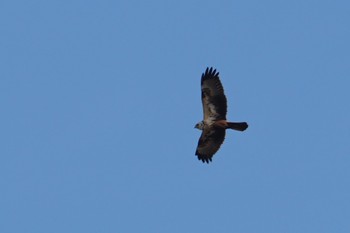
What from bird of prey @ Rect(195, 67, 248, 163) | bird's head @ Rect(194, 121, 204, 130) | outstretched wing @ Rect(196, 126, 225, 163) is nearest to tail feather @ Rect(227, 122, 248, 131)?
bird of prey @ Rect(195, 67, 248, 163)

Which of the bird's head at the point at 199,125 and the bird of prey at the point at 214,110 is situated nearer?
the bird of prey at the point at 214,110

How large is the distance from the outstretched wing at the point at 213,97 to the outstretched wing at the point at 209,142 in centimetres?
59

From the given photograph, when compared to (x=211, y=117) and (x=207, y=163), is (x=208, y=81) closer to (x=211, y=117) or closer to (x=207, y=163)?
(x=211, y=117)

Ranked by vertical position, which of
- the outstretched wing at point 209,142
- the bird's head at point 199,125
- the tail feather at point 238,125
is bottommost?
the tail feather at point 238,125

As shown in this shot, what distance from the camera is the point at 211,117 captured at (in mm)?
29922

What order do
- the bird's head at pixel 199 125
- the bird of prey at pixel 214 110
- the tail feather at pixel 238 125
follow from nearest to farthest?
the tail feather at pixel 238 125 → the bird of prey at pixel 214 110 → the bird's head at pixel 199 125

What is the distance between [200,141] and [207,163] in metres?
0.95

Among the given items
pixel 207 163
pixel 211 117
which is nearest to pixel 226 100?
pixel 211 117

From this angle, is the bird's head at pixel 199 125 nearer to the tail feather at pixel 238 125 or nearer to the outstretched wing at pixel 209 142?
the outstretched wing at pixel 209 142

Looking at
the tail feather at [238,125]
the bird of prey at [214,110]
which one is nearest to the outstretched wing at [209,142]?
the bird of prey at [214,110]

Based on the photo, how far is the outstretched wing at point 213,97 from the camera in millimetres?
29562

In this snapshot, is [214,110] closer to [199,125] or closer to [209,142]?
[199,125]

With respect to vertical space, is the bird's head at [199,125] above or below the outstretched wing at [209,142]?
above

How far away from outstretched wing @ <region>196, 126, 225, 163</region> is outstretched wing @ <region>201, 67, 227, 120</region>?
1.95 ft
